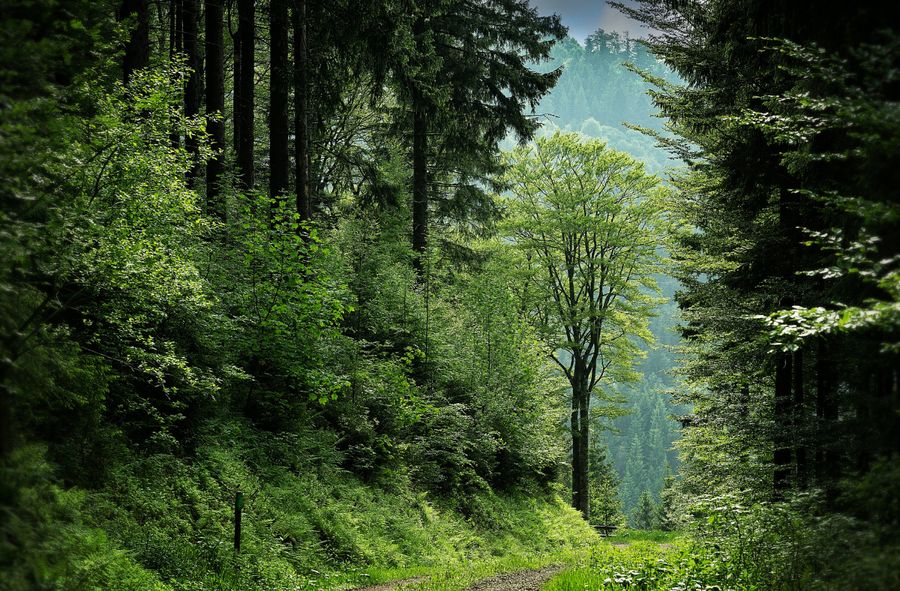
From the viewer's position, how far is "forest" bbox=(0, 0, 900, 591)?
425 centimetres

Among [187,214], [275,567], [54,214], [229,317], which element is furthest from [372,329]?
[54,214]

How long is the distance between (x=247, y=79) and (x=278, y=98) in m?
1.97

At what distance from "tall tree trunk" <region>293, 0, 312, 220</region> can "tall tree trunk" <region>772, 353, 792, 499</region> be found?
9.42 m

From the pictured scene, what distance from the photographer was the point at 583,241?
27.0 meters

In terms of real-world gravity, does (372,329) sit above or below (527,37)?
below

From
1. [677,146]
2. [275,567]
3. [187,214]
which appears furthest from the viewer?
[677,146]

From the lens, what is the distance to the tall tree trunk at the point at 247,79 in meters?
14.4

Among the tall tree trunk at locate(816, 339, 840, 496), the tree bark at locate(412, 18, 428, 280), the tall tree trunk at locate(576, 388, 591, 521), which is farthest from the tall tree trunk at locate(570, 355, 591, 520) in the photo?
the tall tree trunk at locate(816, 339, 840, 496)

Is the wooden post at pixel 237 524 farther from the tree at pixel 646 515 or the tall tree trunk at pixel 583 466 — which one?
the tree at pixel 646 515

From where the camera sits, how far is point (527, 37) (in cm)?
2062

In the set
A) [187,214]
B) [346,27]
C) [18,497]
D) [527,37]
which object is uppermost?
[527,37]

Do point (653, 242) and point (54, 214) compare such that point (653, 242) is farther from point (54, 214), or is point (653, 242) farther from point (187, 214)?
point (54, 214)

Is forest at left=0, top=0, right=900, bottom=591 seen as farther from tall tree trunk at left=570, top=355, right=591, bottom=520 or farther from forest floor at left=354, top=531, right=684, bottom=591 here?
tall tree trunk at left=570, top=355, right=591, bottom=520

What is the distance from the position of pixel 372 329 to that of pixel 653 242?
1545 centimetres
